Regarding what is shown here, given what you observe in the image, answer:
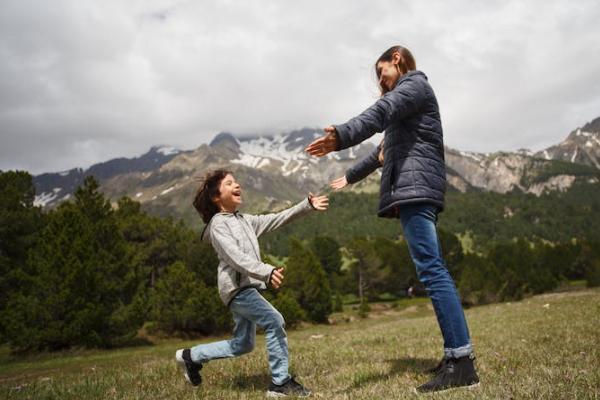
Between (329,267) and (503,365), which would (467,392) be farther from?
(329,267)

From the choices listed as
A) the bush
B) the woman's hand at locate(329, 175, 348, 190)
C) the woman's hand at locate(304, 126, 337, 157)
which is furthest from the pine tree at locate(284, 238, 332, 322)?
the woman's hand at locate(304, 126, 337, 157)

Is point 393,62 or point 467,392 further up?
point 393,62

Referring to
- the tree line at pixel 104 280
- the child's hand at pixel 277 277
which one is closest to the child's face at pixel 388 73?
the child's hand at pixel 277 277

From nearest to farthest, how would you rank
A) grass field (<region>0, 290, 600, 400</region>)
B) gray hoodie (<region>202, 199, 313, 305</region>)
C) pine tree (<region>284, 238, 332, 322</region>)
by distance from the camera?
grass field (<region>0, 290, 600, 400</region>)
gray hoodie (<region>202, 199, 313, 305</region>)
pine tree (<region>284, 238, 332, 322</region>)

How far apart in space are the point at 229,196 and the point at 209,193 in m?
0.37

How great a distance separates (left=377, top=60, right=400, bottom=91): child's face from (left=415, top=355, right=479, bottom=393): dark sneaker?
145 inches

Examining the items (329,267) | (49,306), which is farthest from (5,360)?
(329,267)

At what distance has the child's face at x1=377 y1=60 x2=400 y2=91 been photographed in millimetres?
6004

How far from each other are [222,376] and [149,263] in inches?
2366

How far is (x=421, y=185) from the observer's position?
5359 mm

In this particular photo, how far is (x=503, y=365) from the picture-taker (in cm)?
604

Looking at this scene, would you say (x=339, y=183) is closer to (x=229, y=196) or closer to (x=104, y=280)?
(x=229, y=196)

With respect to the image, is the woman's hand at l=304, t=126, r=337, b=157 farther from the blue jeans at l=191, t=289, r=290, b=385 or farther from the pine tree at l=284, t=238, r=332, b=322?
the pine tree at l=284, t=238, r=332, b=322

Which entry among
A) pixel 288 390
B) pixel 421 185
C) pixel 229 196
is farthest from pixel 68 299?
pixel 421 185
